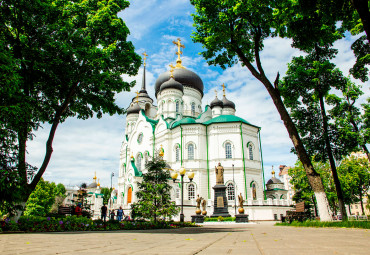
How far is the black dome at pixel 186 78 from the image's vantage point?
132 feet

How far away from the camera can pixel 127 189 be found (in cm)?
3275

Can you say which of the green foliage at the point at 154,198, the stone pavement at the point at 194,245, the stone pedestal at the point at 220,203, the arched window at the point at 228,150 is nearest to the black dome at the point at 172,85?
the arched window at the point at 228,150

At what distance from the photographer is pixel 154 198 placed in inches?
556

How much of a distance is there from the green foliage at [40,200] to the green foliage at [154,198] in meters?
25.5

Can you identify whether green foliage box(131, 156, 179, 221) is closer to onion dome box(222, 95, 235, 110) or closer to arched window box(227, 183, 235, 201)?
arched window box(227, 183, 235, 201)

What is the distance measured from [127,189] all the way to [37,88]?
22240 mm

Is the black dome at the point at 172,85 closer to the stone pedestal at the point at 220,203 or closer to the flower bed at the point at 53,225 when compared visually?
the stone pedestal at the point at 220,203

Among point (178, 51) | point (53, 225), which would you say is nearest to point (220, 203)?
point (53, 225)

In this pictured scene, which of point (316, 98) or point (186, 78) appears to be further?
point (186, 78)

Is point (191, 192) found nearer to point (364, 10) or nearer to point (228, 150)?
point (228, 150)

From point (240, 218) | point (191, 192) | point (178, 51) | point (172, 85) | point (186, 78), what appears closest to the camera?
point (240, 218)

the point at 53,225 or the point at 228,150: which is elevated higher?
the point at 228,150

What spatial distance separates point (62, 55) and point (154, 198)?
28.1 feet

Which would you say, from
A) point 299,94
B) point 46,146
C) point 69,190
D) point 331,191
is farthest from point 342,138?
point 69,190
